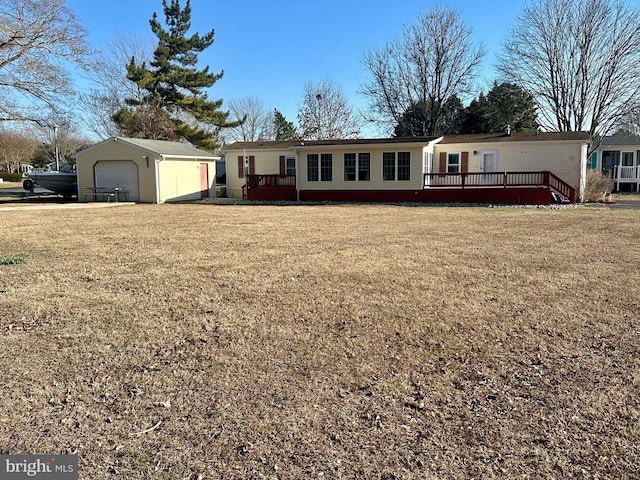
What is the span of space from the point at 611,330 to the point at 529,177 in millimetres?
17308

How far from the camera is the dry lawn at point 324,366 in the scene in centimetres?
249

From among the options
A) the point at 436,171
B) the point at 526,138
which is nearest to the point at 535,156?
the point at 526,138

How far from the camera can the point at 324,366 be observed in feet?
11.7

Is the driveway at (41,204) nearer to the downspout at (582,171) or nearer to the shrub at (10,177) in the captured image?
the downspout at (582,171)

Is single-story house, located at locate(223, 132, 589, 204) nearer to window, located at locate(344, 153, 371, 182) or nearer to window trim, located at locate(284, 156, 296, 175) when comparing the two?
window, located at locate(344, 153, 371, 182)

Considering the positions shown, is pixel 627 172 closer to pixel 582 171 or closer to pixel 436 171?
pixel 582 171

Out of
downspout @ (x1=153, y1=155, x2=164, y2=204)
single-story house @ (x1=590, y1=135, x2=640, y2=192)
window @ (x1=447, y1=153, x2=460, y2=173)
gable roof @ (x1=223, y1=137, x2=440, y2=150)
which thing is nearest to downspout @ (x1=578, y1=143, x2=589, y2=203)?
window @ (x1=447, y1=153, x2=460, y2=173)

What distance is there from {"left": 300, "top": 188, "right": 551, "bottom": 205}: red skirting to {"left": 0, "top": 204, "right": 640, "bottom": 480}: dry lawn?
12.9 meters

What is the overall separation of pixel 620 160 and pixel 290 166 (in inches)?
872

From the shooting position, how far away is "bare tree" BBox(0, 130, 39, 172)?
4861cm

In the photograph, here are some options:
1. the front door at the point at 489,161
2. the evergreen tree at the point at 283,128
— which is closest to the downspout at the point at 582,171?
the front door at the point at 489,161

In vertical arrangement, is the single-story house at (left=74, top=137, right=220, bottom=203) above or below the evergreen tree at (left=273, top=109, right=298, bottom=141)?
below

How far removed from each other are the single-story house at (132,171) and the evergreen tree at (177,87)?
9279 mm

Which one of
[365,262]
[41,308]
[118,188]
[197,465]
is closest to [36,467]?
[197,465]
